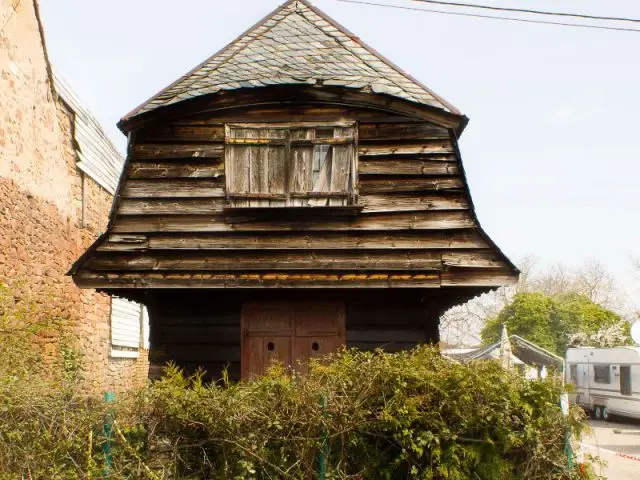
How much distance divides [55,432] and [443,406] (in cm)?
416

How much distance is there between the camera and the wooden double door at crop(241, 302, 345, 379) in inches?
423

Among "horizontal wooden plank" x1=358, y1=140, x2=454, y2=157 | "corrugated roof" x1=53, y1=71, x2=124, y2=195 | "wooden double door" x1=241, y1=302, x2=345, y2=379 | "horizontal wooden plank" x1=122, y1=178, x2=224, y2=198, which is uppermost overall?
"corrugated roof" x1=53, y1=71, x2=124, y2=195

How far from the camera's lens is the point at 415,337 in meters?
10.9

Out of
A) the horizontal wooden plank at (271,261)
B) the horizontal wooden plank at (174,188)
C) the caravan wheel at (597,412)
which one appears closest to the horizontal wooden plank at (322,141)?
the horizontal wooden plank at (174,188)

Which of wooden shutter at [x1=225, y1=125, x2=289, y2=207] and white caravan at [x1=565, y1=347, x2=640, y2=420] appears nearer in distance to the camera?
wooden shutter at [x1=225, y1=125, x2=289, y2=207]

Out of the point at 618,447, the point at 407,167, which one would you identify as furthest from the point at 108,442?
the point at 618,447

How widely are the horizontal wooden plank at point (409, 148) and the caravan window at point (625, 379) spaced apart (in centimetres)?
1977

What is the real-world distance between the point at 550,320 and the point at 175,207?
34987mm

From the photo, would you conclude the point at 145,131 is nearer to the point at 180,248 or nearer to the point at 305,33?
the point at 180,248

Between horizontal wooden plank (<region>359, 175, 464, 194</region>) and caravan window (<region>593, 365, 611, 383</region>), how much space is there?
69.5 ft

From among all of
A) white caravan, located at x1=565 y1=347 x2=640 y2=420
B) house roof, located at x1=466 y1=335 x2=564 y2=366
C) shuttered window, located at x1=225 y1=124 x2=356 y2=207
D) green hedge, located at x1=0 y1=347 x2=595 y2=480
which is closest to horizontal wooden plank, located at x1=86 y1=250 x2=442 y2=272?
shuttered window, located at x1=225 y1=124 x2=356 y2=207

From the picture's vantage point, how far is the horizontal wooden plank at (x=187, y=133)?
10508 millimetres

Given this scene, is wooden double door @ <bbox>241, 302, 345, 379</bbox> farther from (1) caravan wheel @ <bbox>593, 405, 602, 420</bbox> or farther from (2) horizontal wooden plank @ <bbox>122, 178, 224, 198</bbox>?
(1) caravan wheel @ <bbox>593, 405, 602, 420</bbox>

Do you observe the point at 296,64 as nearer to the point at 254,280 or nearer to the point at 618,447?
the point at 254,280
